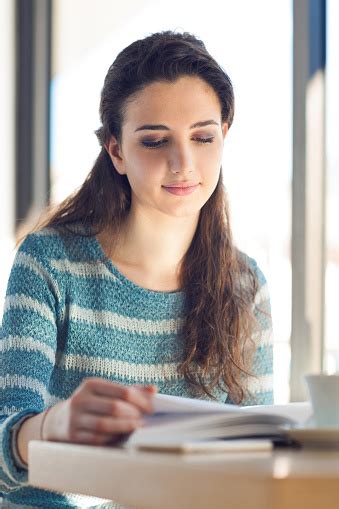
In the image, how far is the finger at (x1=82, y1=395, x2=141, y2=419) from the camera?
896 mm

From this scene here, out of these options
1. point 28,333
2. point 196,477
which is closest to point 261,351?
point 28,333

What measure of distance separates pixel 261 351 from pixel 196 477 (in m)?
1.19

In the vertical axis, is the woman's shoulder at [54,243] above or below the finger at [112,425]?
above

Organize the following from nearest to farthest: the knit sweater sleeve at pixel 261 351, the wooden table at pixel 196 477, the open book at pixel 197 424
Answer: the wooden table at pixel 196 477, the open book at pixel 197 424, the knit sweater sleeve at pixel 261 351

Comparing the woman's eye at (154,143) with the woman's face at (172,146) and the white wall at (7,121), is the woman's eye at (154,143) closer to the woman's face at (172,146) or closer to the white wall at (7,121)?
the woman's face at (172,146)

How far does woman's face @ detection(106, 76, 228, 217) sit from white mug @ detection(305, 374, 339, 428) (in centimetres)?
73

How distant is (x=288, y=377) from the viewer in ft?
8.54

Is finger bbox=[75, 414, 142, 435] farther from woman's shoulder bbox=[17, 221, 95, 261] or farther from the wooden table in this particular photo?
woman's shoulder bbox=[17, 221, 95, 261]

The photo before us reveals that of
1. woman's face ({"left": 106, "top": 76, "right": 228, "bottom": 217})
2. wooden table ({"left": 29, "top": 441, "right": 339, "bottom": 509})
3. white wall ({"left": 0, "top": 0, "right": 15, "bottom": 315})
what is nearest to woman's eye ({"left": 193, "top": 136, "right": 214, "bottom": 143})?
woman's face ({"left": 106, "top": 76, "right": 228, "bottom": 217})

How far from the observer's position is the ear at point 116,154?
1.76 meters

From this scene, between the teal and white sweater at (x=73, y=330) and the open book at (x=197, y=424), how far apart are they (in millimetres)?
433

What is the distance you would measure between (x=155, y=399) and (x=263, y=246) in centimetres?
179

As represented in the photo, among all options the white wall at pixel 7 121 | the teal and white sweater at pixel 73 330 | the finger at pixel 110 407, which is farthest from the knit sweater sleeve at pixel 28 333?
the white wall at pixel 7 121

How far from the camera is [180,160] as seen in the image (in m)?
1.60
